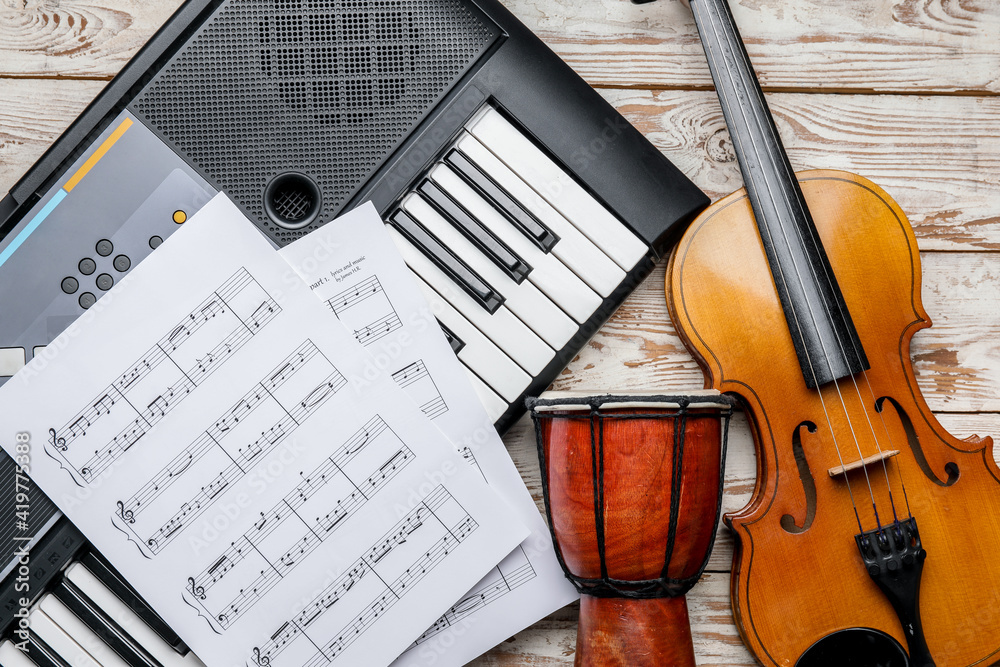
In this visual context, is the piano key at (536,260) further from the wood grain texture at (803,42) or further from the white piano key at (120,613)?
the white piano key at (120,613)

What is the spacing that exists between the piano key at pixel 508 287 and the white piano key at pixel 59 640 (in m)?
0.74

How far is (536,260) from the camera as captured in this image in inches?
38.3

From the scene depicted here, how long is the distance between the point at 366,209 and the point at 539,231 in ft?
0.83

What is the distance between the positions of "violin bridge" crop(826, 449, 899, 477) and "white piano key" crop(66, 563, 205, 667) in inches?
37.6

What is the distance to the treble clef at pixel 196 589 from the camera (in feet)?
3.10

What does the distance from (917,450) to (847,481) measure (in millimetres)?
114

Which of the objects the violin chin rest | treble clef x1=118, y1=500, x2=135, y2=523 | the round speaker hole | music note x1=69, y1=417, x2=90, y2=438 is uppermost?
the round speaker hole

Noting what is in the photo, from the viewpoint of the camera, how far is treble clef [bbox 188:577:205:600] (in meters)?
0.95

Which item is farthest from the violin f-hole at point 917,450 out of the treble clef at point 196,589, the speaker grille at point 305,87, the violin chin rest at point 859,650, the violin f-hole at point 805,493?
the treble clef at point 196,589

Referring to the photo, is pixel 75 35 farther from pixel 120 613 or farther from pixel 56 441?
pixel 120 613

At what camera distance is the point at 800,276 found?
0.94 meters

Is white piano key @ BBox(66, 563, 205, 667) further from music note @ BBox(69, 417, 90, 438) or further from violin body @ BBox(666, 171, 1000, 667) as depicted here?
violin body @ BBox(666, 171, 1000, 667)

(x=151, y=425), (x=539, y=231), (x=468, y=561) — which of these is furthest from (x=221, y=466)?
(x=539, y=231)

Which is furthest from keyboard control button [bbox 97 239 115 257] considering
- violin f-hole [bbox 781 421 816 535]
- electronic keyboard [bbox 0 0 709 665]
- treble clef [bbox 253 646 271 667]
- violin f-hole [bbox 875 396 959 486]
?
violin f-hole [bbox 875 396 959 486]
